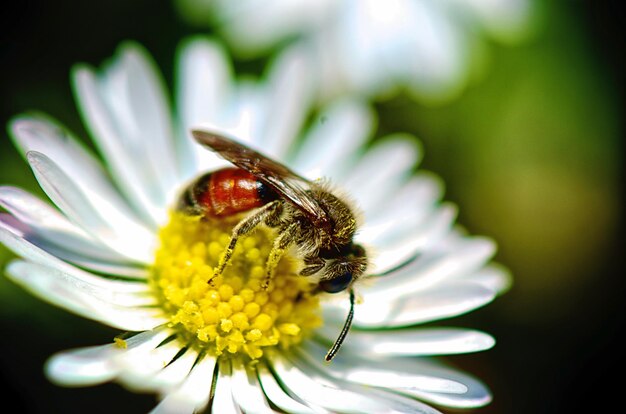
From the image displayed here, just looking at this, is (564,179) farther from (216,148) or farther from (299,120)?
(216,148)

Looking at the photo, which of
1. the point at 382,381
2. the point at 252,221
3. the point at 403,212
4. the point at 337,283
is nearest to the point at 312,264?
the point at 337,283

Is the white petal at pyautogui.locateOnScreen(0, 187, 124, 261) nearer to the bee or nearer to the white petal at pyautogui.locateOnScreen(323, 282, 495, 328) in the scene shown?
the bee

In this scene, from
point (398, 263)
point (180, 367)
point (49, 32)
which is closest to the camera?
point (180, 367)

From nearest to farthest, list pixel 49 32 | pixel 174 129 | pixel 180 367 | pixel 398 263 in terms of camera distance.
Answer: pixel 180 367
pixel 398 263
pixel 174 129
pixel 49 32

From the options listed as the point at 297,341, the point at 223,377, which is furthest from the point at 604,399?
the point at 223,377

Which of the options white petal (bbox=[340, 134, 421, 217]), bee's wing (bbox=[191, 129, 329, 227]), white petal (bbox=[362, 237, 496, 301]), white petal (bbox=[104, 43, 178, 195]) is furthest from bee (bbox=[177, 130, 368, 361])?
white petal (bbox=[340, 134, 421, 217])

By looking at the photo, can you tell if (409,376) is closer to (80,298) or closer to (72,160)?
(80,298)

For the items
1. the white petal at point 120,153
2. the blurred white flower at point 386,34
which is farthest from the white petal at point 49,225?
the blurred white flower at point 386,34
